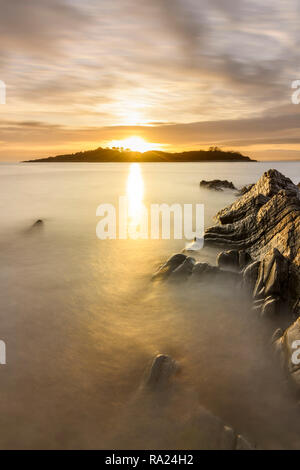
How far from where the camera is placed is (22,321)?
673 centimetres

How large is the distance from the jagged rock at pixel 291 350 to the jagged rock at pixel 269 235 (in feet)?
4.91

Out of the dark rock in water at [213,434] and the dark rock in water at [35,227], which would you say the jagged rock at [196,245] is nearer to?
the dark rock in water at [213,434]

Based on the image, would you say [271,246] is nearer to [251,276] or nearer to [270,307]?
[251,276]

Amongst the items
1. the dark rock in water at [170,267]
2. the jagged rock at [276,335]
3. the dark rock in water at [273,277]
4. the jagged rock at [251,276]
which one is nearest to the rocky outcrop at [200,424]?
the jagged rock at [276,335]

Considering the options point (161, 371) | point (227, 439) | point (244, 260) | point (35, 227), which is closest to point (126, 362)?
point (161, 371)

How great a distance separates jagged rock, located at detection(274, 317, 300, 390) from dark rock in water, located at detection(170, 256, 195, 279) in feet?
12.0

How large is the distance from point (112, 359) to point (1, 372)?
2087 millimetres

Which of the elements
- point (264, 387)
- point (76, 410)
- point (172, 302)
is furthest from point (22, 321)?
point (264, 387)

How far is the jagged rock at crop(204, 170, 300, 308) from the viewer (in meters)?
6.64

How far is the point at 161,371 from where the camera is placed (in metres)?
4.87

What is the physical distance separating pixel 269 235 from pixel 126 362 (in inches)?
261

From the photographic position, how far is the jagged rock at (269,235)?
664cm

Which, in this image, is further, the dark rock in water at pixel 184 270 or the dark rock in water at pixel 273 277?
the dark rock in water at pixel 184 270
